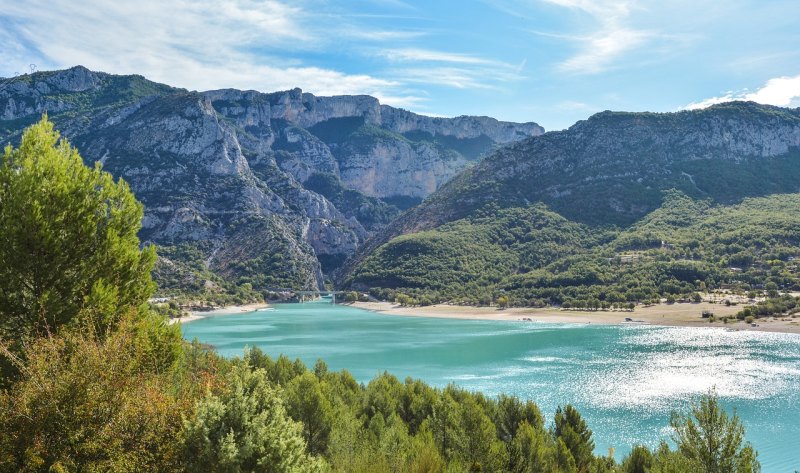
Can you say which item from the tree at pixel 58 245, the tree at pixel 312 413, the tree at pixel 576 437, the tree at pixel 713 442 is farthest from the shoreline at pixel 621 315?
the tree at pixel 58 245

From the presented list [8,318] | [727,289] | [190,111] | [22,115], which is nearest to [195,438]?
[8,318]

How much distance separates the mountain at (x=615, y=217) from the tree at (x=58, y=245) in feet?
324

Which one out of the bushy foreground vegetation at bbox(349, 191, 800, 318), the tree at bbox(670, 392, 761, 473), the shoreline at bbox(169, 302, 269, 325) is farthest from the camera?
the shoreline at bbox(169, 302, 269, 325)

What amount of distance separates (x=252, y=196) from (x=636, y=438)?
488 feet

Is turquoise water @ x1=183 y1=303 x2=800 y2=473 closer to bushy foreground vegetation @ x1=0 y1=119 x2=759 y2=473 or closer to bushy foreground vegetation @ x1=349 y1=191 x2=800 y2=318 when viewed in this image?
bushy foreground vegetation @ x1=0 y1=119 x2=759 y2=473

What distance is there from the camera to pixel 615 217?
144 m

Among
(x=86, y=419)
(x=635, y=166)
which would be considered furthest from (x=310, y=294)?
(x=86, y=419)

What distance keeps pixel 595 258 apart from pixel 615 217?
27.8 metres

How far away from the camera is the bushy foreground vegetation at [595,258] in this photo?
9988 cm

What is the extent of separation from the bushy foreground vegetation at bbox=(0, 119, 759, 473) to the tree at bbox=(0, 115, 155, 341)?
0.12 feet

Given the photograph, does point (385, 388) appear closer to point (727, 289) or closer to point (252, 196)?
point (727, 289)

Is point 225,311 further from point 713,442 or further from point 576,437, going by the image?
point 713,442

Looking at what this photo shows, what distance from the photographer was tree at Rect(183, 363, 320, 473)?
31.8 ft

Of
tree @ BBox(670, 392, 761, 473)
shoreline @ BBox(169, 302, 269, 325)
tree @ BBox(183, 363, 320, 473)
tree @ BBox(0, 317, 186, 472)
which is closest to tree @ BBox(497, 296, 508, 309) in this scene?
shoreline @ BBox(169, 302, 269, 325)
